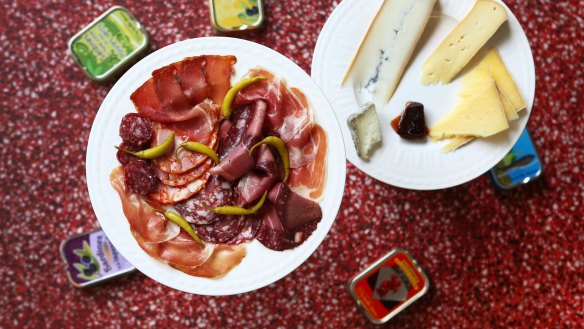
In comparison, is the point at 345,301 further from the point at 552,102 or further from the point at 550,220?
the point at 552,102

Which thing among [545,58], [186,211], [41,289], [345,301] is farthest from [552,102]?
[41,289]

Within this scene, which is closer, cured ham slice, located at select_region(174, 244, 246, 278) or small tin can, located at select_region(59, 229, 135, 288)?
cured ham slice, located at select_region(174, 244, 246, 278)

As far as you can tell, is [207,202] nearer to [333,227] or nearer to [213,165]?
[213,165]

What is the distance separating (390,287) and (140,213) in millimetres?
604

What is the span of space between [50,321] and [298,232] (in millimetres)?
674

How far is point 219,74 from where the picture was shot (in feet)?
2.48

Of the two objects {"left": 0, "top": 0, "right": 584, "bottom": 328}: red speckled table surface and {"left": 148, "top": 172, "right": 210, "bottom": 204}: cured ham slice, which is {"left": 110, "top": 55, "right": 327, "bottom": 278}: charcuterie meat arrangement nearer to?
{"left": 148, "top": 172, "right": 210, "bottom": 204}: cured ham slice

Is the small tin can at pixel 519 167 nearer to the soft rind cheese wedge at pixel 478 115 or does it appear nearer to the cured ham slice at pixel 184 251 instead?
the soft rind cheese wedge at pixel 478 115

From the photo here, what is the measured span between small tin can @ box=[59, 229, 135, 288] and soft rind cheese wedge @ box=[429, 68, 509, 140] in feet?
2.29

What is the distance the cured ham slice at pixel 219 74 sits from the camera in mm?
754

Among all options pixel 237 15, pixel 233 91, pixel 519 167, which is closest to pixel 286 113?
pixel 233 91

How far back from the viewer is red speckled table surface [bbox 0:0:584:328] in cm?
112

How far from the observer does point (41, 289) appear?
112 centimetres

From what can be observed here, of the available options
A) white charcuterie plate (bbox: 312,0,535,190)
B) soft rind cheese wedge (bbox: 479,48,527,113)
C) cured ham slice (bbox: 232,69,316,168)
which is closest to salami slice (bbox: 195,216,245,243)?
cured ham slice (bbox: 232,69,316,168)
